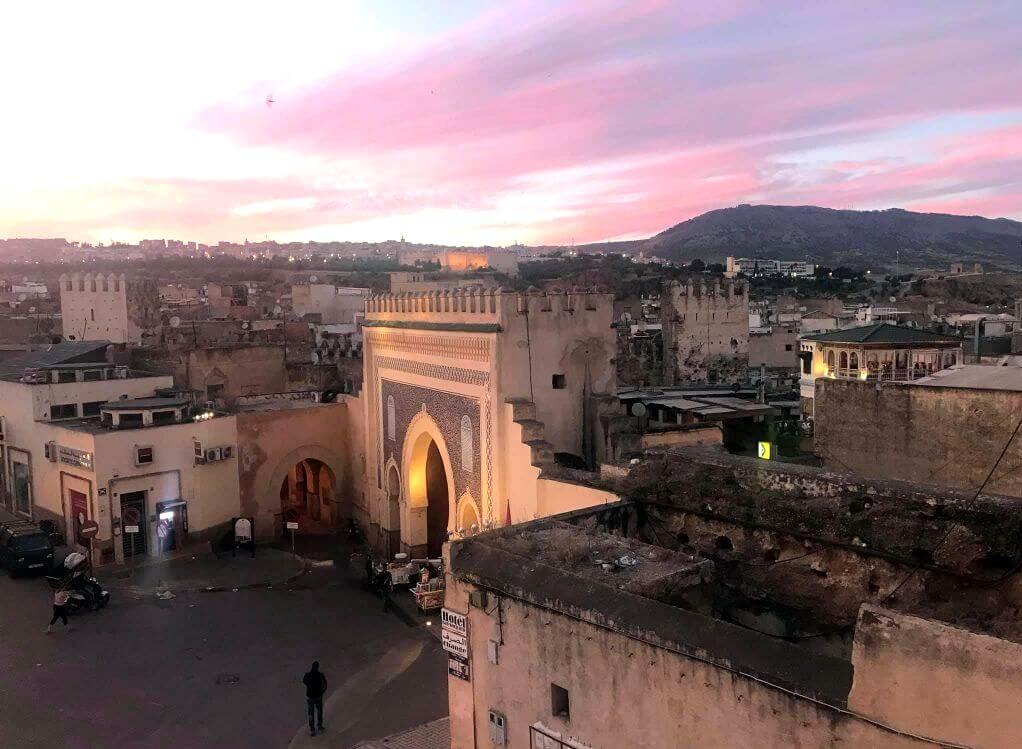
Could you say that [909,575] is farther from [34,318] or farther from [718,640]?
[34,318]

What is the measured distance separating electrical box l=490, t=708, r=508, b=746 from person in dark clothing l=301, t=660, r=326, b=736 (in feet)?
14.5

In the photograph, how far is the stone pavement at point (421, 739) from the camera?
9.73 metres

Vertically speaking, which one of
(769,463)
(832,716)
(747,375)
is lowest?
(747,375)

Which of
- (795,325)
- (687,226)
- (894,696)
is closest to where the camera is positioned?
(894,696)

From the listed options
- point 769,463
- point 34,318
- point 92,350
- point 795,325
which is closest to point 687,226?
point 795,325

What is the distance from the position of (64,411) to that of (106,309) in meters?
15.5

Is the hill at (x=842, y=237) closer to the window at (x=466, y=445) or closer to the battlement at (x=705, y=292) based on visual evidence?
the battlement at (x=705, y=292)

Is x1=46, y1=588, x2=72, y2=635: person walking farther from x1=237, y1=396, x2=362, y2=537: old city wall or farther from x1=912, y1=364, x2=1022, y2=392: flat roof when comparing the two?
x1=912, y1=364, x2=1022, y2=392: flat roof

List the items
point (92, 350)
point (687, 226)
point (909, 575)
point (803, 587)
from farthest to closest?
point (687, 226)
point (92, 350)
point (803, 587)
point (909, 575)

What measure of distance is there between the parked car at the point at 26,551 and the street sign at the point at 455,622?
1319 cm

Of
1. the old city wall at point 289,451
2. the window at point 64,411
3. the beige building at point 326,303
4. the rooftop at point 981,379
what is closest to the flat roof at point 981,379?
the rooftop at point 981,379

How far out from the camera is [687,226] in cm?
17650

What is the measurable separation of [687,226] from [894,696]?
178542 millimetres

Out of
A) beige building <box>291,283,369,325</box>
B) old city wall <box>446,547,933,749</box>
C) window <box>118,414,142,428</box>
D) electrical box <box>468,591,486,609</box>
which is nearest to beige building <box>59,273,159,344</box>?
beige building <box>291,283,369,325</box>
